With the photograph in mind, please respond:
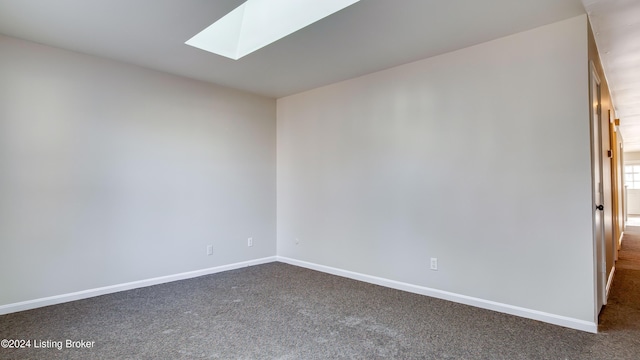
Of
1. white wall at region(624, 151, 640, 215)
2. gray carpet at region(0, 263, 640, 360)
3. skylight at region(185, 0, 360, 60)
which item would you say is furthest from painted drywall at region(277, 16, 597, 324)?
white wall at region(624, 151, 640, 215)

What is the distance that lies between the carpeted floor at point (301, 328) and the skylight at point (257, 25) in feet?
8.13

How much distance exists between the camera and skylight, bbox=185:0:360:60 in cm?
273

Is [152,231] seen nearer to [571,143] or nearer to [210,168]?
[210,168]

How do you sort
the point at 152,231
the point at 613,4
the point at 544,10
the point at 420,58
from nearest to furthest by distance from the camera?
the point at 613,4 < the point at 544,10 < the point at 420,58 < the point at 152,231

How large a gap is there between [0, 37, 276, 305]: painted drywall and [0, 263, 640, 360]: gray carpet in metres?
0.43

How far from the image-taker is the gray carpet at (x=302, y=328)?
7.28 ft

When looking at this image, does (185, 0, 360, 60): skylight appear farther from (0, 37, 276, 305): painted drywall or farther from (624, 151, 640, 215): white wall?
(624, 151, 640, 215): white wall

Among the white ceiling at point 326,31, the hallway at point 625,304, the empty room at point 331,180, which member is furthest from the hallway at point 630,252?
the white ceiling at point 326,31

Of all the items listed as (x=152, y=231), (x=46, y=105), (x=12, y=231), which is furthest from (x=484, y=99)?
(x=12, y=231)

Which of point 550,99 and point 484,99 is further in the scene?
point 484,99

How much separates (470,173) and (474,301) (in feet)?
3.96

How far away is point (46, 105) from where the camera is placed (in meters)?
3.17

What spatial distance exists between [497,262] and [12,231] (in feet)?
14.4

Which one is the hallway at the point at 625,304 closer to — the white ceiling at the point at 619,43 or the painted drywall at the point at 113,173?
the white ceiling at the point at 619,43
